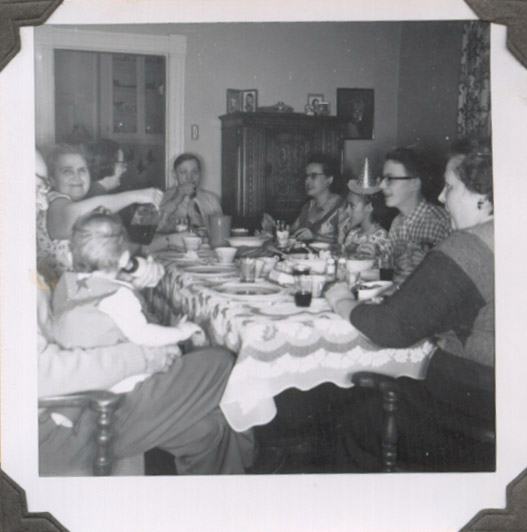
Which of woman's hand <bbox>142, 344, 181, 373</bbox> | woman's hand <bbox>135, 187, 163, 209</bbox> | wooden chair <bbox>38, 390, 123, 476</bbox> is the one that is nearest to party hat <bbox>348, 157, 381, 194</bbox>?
woman's hand <bbox>135, 187, 163, 209</bbox>

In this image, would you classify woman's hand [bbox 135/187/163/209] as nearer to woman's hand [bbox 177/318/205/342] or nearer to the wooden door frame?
the wooden door frame

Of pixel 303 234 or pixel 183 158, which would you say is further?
pixel 303 234

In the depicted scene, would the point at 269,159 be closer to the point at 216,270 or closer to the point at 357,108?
the point at 357,108

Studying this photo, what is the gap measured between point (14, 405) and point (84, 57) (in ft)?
2.49

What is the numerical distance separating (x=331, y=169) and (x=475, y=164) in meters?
0.31

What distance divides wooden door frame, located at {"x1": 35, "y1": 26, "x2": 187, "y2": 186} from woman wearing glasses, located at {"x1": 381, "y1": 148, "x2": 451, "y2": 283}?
0.47m

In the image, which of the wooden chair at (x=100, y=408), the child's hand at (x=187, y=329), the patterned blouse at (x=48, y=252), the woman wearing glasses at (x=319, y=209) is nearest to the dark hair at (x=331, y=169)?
the woman wearing glasses at (x=319, y=209)

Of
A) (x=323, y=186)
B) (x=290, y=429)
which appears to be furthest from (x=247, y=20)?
(x=290, y=429)

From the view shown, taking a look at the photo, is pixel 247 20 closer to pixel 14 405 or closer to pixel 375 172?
pixel 375 172

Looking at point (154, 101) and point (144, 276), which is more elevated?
point (154, 101)

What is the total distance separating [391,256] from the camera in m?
1.72

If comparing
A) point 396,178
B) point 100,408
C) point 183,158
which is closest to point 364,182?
point 396,178

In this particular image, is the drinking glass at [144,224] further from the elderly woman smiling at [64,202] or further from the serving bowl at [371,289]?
the serving bowl at [371,289]

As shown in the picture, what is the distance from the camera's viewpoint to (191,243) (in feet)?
5.63
